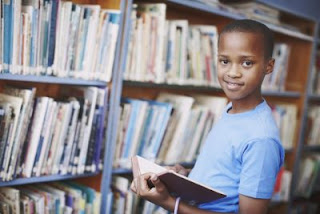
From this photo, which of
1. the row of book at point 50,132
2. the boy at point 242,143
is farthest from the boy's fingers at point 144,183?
the row of book at point 50,132

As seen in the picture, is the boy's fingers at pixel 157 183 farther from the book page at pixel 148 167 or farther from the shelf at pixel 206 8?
the shelf at pixel 206 8

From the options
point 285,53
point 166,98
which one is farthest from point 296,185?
point 166,98

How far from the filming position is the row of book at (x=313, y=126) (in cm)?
316

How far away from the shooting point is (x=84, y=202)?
5.87ft

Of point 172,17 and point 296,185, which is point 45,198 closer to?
point 172,17

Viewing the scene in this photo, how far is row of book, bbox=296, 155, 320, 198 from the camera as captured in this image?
3.17 metres

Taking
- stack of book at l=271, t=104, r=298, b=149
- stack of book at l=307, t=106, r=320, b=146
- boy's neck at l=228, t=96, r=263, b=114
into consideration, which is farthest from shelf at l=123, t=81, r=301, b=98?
boy's neck at l=228, t=96, r=263, b=114

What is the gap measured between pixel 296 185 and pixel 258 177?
84.4 inches

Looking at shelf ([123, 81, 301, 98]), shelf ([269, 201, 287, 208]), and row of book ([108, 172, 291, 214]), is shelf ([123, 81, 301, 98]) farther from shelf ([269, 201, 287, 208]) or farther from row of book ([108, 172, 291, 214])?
shelf ([269, 201, 287, 208])

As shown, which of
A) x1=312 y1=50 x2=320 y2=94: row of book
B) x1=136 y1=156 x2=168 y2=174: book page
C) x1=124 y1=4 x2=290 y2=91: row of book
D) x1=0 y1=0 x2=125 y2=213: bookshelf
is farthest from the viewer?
x1=312 y1=50 x2=320 y2=94: row of book

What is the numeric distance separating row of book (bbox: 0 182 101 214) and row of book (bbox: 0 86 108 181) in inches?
4.6

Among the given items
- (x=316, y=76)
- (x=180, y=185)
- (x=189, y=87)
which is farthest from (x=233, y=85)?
(x=316, y=76)

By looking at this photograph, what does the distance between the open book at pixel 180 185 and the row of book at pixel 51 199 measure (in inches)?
21.6

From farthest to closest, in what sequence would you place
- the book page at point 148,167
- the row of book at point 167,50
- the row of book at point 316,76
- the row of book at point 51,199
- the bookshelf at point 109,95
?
the row of book at point 316,76
the row of book at point 167,50
the bookshelf at point 109,95
the row of book at point 51,199
the book page at point 148,167
